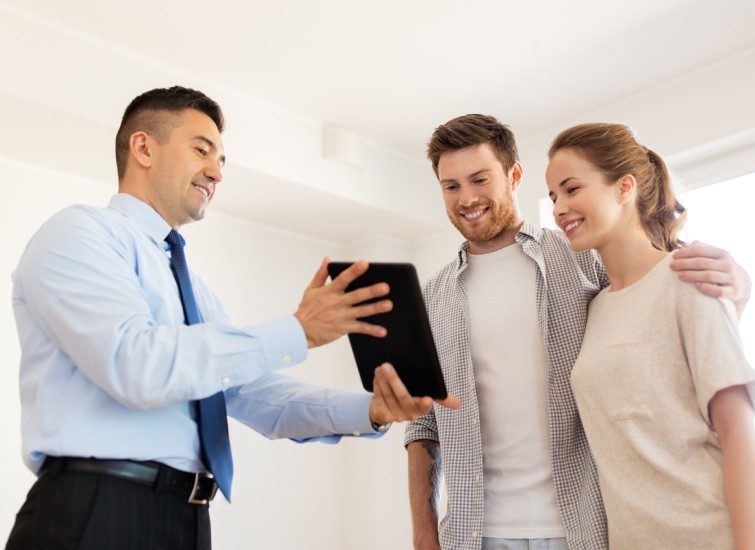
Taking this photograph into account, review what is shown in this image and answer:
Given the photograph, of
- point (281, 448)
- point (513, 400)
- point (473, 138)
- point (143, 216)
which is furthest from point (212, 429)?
point (281, 448)

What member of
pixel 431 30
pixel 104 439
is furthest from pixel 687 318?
pixel 431 30

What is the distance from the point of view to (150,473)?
1345 millimetres

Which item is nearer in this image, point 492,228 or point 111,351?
point 111,351

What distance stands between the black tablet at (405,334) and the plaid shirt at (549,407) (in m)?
0.42

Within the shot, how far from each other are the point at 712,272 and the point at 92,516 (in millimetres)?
1184

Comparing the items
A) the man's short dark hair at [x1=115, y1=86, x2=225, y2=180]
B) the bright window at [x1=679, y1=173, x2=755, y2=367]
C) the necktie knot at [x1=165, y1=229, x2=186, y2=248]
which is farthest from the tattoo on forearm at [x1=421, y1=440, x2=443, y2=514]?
the bright window at [x1=679, y1=173, x2=755, y2=367]

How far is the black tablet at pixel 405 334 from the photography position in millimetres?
1362

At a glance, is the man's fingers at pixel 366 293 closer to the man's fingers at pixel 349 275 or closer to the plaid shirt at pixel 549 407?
the man's fingers at pixel 349 275

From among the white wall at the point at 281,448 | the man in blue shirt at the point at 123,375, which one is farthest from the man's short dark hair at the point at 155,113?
the white wall at the point at 281,448

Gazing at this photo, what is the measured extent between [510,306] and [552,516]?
507 millimetres

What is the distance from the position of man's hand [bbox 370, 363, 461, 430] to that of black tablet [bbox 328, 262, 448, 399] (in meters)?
0.02

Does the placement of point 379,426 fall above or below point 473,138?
below

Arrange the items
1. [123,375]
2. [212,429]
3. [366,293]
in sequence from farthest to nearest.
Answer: [212,429]
[366,293]
[123,375]

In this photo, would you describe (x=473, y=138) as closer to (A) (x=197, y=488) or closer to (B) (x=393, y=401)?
(B) (x=393, y=401)
